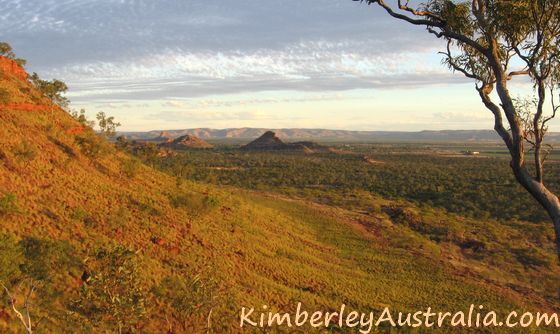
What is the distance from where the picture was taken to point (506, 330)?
15.5 meters

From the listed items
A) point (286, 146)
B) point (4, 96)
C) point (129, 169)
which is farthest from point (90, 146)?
point (286, 146)

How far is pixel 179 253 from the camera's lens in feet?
55.3

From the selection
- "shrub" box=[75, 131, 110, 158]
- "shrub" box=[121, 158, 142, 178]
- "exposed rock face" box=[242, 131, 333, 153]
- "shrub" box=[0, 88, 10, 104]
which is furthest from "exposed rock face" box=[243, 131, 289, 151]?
"shrub" box=[0, 88, 10, 104]

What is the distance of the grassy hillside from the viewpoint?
11.0 m

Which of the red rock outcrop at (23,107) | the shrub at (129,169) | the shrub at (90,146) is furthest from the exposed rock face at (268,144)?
the shrub at (90,146)

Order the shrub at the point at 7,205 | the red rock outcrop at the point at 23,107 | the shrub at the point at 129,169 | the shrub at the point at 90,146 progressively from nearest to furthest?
the shrub at the point at 7,205, the red rock outcrop at the point at 23,107, the shrub at the point at 90,146, the shrub at the point at 129,169

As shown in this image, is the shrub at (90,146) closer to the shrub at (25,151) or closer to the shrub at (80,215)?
the shrub at (25,151)

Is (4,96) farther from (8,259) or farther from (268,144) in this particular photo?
(268,144)

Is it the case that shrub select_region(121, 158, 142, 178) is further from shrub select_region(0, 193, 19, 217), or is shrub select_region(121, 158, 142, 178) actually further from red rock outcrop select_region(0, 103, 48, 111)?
shrub select_region(0, 193, 19, 217)

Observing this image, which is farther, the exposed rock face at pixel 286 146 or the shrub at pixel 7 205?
the exposed rock face at pixel 286 146

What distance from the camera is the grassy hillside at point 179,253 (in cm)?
1102

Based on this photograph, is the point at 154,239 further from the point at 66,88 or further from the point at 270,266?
the point at 66,88

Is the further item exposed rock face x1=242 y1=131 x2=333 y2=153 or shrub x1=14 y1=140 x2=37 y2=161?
exposed rock face x1=242 y1=131 x2=333 y2=153

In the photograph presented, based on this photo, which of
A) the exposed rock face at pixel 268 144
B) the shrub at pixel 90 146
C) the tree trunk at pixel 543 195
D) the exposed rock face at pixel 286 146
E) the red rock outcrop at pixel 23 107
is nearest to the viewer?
the tree trunk at pixel 543 195
